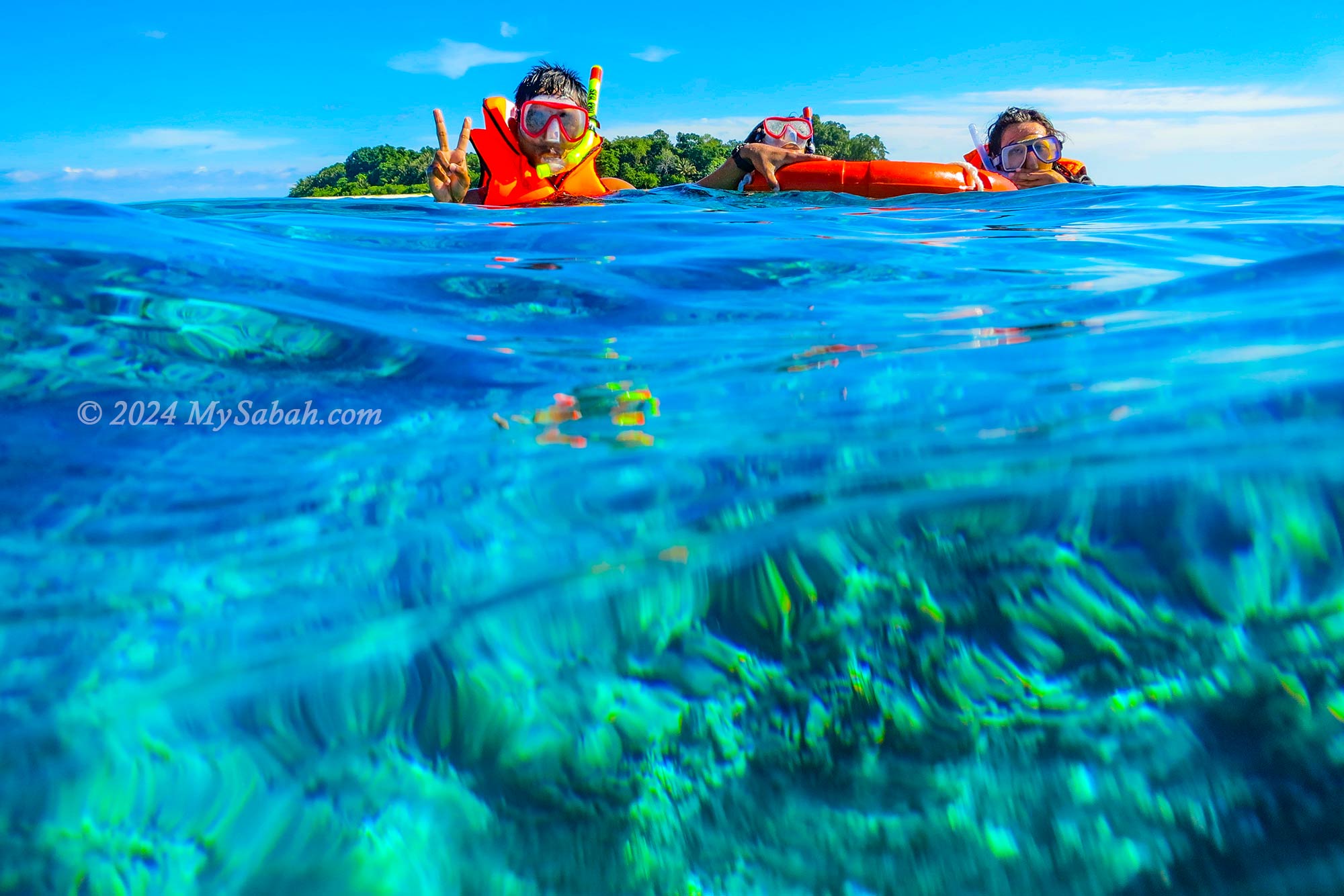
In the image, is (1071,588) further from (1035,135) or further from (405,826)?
(1035,135)

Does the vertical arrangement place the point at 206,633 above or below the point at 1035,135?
below

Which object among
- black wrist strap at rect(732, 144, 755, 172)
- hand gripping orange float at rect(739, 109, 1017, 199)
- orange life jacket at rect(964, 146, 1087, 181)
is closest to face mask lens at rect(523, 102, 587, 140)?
black wrist strap at rect(732, 144, 755, 172)

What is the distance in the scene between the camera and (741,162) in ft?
29.5

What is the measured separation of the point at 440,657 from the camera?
0.95 m

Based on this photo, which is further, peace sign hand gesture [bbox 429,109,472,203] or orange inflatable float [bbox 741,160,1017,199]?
orange inflatable float [bbox 741,160,1017,199]

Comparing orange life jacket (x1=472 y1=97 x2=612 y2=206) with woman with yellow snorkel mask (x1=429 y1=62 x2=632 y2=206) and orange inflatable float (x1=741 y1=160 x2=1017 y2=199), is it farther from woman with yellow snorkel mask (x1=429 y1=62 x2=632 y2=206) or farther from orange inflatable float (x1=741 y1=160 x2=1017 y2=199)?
orange inflatable float (x1=741 y1=160 x2=1017 y2=199)

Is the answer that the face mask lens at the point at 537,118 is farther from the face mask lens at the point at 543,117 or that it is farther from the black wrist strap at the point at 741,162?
the black wrist strap at the point at 741,162

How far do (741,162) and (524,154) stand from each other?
2395 mm

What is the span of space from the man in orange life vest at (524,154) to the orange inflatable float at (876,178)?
2.11 meters

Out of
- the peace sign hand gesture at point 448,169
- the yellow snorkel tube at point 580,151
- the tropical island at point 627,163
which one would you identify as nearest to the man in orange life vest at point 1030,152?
the yellow snorkel tube at point 580,151

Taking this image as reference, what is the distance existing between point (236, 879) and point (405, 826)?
0.50 ft

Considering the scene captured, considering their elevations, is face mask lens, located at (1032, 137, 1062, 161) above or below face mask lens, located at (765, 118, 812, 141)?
below

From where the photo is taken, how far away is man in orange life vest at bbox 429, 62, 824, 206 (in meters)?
7.70

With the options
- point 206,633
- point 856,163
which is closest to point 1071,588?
point 206,633
